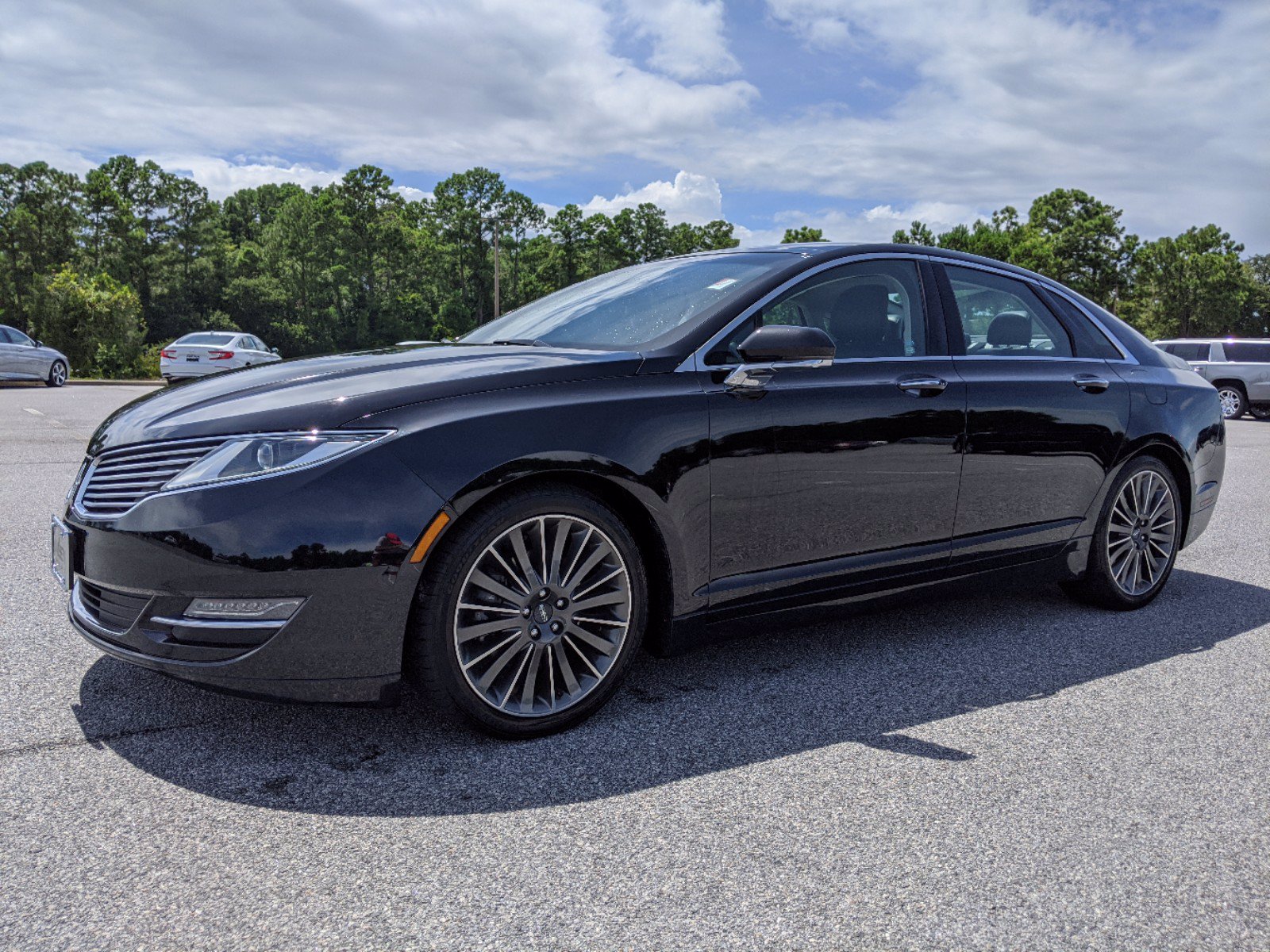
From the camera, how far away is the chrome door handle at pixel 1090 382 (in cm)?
457

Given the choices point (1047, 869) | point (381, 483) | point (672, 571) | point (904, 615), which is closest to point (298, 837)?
point (381, 483)

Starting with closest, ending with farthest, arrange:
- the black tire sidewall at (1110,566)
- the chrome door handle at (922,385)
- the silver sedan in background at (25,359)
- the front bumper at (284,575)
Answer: the front bumper at (284,575), the chrome door handle at (922,385), the black tire sidewall at (1110,566), the silver sedan in background at (25,359)

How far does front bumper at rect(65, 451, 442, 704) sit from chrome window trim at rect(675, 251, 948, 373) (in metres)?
1.07

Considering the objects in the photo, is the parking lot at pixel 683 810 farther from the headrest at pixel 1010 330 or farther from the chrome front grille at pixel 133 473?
the headrest at pixel 1010 330

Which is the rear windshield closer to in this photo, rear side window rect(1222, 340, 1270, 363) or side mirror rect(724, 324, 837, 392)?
rear side window rect(1222, 340, 1270, 363)

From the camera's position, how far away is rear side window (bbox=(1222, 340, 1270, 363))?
20672mm

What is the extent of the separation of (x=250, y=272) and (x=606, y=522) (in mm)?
74702

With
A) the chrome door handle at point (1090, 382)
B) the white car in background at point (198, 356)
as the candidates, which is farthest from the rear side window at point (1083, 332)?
the white car in background at point (198, 356)

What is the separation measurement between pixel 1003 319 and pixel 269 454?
10.3 feet

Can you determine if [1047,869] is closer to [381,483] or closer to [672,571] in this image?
[672,571]

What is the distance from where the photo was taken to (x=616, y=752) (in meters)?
3.07

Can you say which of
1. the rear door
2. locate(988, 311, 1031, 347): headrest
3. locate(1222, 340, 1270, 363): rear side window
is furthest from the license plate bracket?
locate(1222, 340, 1270, 363): rear side window

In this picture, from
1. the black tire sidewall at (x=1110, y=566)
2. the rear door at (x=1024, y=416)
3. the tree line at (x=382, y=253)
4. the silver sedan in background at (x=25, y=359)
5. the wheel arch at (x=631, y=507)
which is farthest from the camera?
the tree line at (x=382, y=253)

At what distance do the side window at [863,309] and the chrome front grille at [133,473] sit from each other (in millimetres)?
1922
